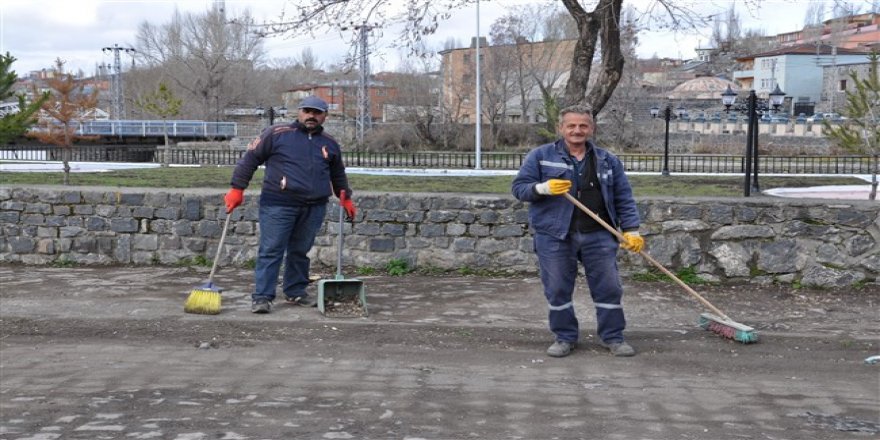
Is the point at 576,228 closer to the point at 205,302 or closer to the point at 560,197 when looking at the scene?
the point at 560,197

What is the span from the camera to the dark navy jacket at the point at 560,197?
241 inches

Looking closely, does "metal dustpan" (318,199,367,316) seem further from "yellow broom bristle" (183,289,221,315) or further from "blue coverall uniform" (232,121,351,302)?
"yellow broom bristle" (183,289,221,315)

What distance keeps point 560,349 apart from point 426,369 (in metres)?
0.93

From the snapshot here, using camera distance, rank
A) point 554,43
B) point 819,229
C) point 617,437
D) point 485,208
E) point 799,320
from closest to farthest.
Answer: point 617,437, point 799,320, point 819,229, point 485,208, point 554,43

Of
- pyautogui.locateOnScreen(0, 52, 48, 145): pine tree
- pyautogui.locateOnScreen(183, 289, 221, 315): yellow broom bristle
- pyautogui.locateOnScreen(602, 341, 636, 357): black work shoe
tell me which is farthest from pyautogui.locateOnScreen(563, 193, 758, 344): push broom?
pyautogui.locateOnScreen(0, 52, 48, 145): pine tree

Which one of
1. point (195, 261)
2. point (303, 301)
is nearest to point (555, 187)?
point (303, 301)

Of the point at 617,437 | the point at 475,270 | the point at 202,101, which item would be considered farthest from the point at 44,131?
the point at 202,101

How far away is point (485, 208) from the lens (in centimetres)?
892

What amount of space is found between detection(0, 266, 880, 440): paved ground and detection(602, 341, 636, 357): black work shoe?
13 centimetres

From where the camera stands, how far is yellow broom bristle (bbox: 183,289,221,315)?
7.16m

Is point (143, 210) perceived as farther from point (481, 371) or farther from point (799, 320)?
point (799, 320)

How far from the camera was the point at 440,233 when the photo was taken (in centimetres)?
902

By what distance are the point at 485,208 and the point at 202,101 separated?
181 feet

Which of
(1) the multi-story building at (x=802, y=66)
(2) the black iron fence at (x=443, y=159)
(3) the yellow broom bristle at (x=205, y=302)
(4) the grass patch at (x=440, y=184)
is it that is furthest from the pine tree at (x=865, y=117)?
(1) the multi-story building at (x=802, y=66)
